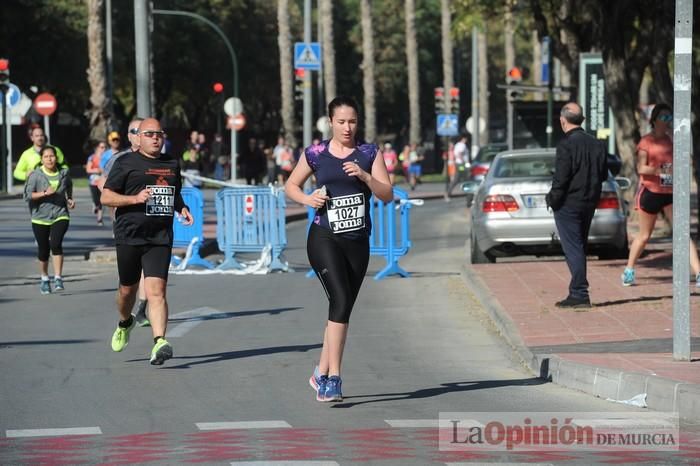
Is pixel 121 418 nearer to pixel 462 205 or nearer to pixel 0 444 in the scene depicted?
pixel 0 444

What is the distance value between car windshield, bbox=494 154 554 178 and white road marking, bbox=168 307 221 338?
18.3ft

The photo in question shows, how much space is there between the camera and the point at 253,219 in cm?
1881

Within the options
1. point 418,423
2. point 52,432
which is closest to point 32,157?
point 52,432

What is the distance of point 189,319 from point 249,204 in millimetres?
5132

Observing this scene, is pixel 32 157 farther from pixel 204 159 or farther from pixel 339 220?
pixel 204 159

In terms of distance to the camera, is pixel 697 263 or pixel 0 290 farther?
pixel 0 290

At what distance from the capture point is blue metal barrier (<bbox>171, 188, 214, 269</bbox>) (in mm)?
18828

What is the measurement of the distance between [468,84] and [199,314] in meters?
93.4

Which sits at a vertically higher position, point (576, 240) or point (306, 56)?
point (306, 56)

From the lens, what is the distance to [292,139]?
52031 millimetres

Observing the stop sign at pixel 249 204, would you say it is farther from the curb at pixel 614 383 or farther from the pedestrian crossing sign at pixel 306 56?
the pedestrian crossing sign at pixel 306 56

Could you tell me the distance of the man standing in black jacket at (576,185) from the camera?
13.2 metres

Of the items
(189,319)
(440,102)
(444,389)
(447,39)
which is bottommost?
(189,319)

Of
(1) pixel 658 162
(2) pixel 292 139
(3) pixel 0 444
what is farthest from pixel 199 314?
(2) pixel 292 139
